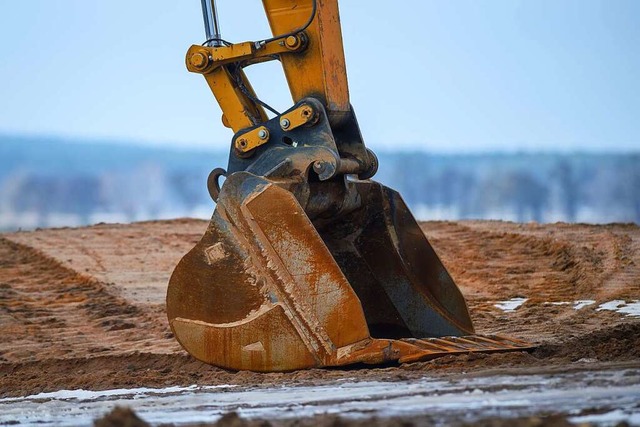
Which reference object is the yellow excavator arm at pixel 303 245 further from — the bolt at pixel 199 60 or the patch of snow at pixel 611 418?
the patch of snow at pixel 611 418

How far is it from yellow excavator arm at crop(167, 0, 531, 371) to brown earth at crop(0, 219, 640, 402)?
18 cm

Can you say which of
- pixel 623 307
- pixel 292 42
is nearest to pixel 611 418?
pixel 292 42

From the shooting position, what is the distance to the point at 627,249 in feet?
37.7

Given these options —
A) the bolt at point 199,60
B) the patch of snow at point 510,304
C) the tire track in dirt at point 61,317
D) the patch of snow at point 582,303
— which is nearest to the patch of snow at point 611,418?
the bolt at point 199,60

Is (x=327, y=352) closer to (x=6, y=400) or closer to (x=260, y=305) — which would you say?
(x=260, y=305)

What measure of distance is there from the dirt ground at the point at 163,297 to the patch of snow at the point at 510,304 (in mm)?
71

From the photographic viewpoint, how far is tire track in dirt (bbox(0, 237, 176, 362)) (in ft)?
26.8

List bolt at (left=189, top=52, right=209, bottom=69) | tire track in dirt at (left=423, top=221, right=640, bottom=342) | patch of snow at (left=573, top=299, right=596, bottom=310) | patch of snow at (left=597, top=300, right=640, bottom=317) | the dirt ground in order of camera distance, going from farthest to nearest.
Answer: patch of snow at (left=573, top=299, right=596, bottom=310)
patch of snow at (left=597, top=300, right=640, bottom=317)
tire track in dirt at (left=423, top=221, right=640, bottom=342)
bolt at (left=189, top=52, right=209, bottom=69)
the dirt ground

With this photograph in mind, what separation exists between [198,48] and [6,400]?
222 centimetres

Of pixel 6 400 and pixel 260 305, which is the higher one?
pixel 260 305

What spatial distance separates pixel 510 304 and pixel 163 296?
3.23 metres

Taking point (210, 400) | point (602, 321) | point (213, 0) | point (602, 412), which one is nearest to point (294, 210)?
point (210, 400)

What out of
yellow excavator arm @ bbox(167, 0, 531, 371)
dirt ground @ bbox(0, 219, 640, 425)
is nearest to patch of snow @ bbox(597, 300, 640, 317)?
dirt ground @ bbox(0, 219, 640, 425)

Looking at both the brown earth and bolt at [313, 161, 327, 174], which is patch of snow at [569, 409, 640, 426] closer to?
the brown earth
